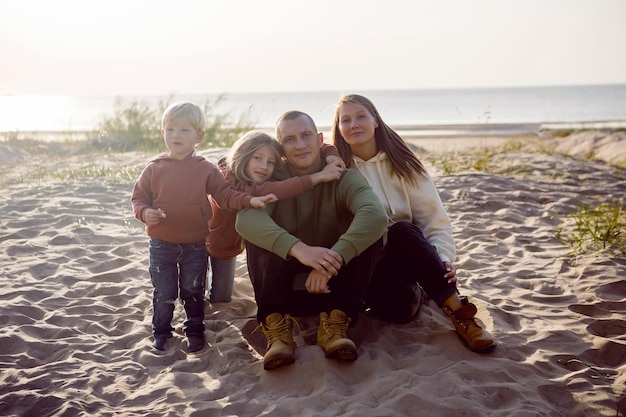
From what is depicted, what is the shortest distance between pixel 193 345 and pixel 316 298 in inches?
28.9

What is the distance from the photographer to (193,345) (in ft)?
10.1

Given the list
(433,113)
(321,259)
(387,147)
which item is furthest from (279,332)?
(433,113)

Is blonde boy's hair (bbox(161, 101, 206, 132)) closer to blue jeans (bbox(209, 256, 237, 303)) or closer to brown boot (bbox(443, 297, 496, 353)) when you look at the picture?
blue jeans (bbox(209, 256, 237, 303))

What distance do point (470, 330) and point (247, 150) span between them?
154 cm

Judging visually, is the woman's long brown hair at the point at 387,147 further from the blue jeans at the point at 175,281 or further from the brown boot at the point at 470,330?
the blue jeans at the point at 175,281

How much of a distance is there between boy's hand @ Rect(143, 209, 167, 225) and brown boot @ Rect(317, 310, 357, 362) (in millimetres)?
1040

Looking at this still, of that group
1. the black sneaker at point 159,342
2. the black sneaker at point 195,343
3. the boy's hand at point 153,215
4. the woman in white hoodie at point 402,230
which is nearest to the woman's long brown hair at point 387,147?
the woman in white hoodie at point 402,230

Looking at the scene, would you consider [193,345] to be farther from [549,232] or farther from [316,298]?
[549,232]

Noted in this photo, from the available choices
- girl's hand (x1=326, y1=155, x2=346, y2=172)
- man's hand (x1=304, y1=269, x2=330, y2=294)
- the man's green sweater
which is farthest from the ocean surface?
man's hand (x1=304, y1=269, x2=330, y2=294)

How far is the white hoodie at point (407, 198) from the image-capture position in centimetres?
330

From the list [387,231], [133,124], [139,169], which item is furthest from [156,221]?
[133,124]

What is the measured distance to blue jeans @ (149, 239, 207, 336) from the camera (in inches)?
125

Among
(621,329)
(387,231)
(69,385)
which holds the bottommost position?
(69,385)

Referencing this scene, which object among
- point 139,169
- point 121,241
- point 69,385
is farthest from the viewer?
point 139,169
